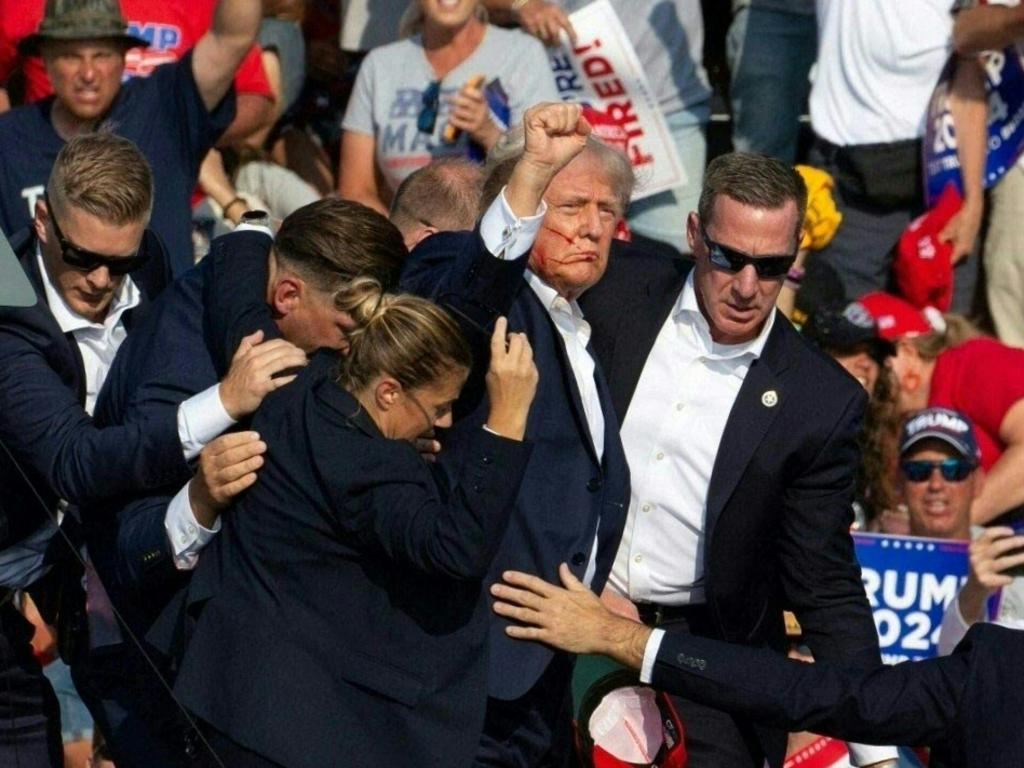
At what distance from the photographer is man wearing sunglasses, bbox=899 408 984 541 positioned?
6.85 m

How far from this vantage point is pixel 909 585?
6598 millimetres

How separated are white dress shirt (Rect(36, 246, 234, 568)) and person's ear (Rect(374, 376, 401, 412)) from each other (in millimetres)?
470

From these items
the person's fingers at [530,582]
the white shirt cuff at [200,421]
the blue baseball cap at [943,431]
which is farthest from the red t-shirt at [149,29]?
the person's fingers at [530,582]

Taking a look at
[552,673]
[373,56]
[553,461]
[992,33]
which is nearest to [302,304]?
[553,461]

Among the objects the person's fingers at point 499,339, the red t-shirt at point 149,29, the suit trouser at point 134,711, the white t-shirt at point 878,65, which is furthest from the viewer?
the white t-shirt at point 878,65

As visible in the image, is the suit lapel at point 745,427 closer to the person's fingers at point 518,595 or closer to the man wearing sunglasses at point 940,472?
the person's fingers at point 518,595

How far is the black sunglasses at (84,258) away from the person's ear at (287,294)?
0.66 metres

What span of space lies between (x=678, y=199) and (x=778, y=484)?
3.01m

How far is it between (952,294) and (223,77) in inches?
112

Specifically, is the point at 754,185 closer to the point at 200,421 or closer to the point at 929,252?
the point at 200,421

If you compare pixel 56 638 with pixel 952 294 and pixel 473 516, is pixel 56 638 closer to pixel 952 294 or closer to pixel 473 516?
pixel 473 516

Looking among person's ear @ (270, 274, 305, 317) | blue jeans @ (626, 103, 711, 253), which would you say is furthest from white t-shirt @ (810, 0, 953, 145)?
person's ear @ (270, 274, 305, 317)

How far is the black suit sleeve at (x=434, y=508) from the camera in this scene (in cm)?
402

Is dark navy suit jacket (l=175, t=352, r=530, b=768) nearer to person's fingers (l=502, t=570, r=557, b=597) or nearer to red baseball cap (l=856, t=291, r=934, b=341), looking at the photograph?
person's fingers (l=502, t=570, r=557, b=597)
